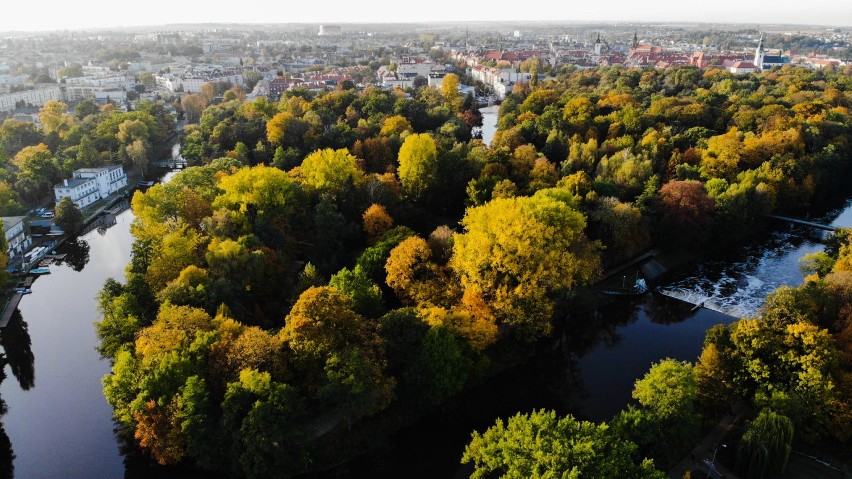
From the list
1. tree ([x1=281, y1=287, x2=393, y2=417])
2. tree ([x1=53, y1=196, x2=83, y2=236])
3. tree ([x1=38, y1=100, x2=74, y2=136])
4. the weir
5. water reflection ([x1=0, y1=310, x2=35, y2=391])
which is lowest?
the weir

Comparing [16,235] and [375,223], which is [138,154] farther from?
[375,223]

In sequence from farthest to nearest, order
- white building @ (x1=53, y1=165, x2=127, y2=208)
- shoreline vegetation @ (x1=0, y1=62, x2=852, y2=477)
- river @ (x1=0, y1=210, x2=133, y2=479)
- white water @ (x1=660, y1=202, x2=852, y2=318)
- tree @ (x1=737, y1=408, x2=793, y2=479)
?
1. white building @ (x1=53, y1=165, x2=127, y2=208)
2. white water @ (x1=660, y1=202, x2=852, y2=318)
3. river @ (x1=0, y1=210, x2=133, y2=479)
4. shoreline vegetation @ (x1=0, y1=62, x2=852, y2=477)
5. tree @ (x1=737, y1=408, x2=793, y2=479)

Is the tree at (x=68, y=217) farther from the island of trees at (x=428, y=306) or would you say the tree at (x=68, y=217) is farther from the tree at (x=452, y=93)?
the tree at (x=452, y=93)

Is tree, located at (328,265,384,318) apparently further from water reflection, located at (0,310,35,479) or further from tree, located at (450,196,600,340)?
water reflection, located at (0,310,35,479)

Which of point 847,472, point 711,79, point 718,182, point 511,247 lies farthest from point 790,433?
point 711,79

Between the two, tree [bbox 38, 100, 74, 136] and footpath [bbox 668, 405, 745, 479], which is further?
tree [bbox 38, 100, 74, 136]

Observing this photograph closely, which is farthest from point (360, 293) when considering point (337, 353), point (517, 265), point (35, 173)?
point (35, 173)

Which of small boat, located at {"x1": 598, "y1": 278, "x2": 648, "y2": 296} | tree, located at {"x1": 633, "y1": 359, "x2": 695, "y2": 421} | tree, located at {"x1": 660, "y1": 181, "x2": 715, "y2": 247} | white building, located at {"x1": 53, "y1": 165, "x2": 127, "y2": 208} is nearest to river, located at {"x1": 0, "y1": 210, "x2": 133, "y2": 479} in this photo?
white building, located at {"x1": 53, "y1": 165, "x2": 127, "y2": 208}
